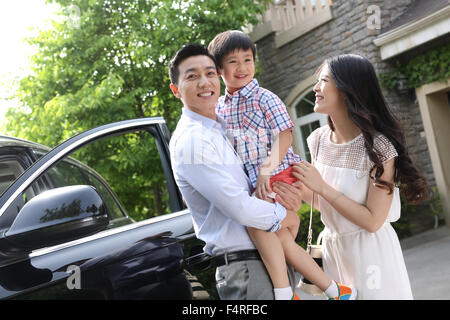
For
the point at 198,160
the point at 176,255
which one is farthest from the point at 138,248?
the point at 198,160

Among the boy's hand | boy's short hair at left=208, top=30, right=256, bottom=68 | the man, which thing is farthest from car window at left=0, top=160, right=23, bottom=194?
the boy's hand

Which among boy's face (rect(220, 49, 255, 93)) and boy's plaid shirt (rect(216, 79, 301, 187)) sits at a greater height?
boy's face (rect(220, 49, 255, 93))

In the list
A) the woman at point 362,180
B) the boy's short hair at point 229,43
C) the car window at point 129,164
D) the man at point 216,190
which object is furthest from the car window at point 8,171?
the car window at point 129,164

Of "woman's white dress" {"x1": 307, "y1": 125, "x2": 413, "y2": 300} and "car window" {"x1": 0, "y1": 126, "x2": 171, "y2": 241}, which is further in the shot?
"car window" {"x1": 0, "y1": 126, "x2": 171, "y2": 241}

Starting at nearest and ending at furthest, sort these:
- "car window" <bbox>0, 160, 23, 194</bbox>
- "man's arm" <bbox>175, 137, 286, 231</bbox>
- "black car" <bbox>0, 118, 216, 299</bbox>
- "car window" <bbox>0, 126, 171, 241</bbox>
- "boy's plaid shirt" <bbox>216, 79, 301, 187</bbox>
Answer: "man's arm" <bbox>175, 137, 286, 231</bbox> → "black car" <bbox>0, 118, 216, 299</bbox> → "boy's plaid shirt" <bbox>216, 79, 301, 187</bbox> → "car window" <bbox>0, 160, 23, 194</bbox> → "car window" <bbox>0, 126, 171, 241</bbox>

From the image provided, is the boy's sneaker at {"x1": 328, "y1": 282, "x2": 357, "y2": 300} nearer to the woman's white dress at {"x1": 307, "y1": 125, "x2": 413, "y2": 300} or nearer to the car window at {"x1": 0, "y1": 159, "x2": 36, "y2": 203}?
the woman's white dress at {"x1": 307, "y1": 125, "x2": 413, "y2": 300}

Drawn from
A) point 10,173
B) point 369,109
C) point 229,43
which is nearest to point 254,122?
point 229,43

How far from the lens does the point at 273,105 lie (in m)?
1.86

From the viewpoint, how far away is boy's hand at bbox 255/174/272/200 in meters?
1.59

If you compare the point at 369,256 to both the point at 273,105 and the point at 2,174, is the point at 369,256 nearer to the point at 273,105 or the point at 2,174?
the point at 273,105

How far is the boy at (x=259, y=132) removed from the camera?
68.0 inches

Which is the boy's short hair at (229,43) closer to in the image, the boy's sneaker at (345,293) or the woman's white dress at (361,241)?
the woman's white dress at (361,241)

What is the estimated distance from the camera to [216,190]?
143cm

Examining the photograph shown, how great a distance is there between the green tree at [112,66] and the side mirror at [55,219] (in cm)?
510
